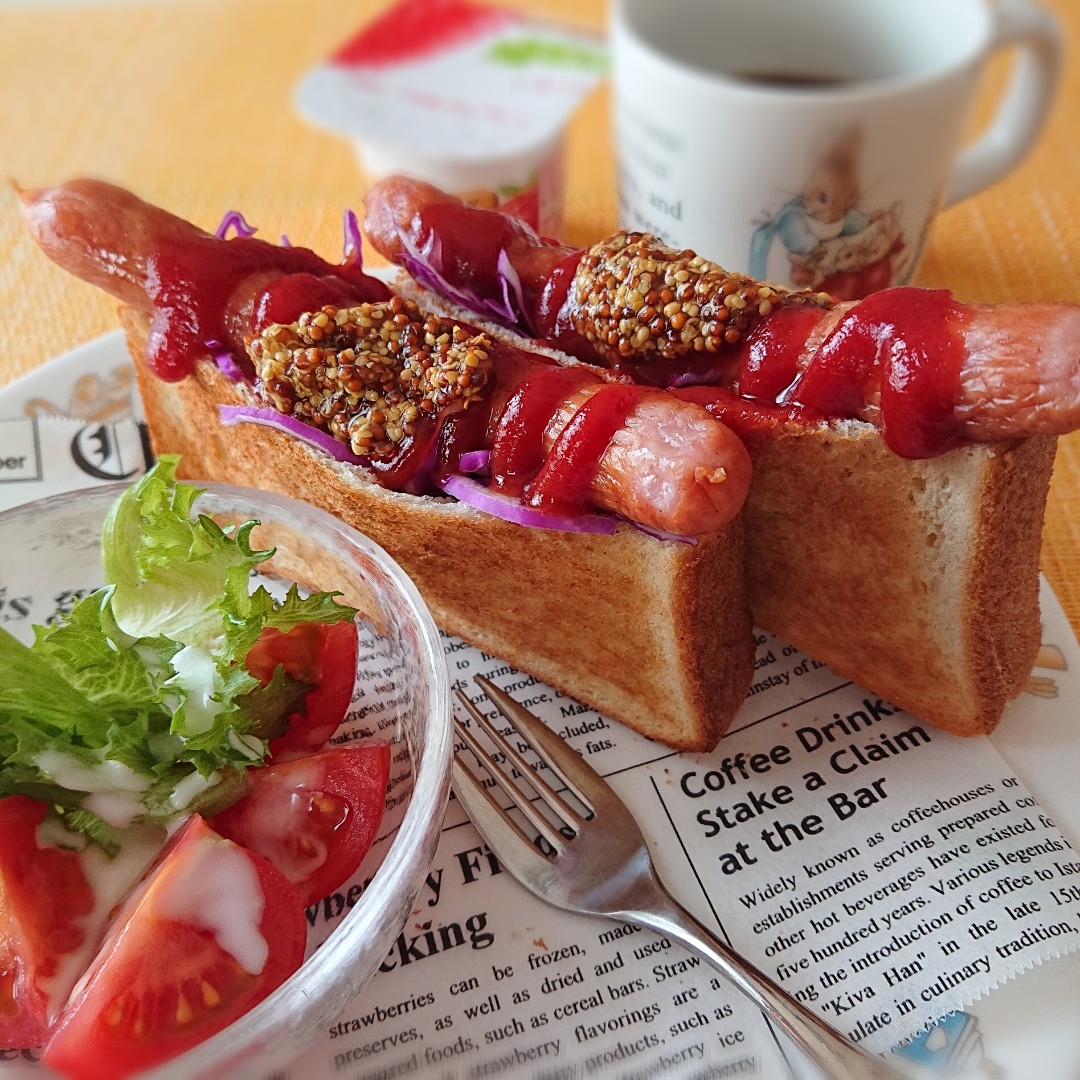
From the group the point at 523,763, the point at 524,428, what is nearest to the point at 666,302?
the point at 524,428

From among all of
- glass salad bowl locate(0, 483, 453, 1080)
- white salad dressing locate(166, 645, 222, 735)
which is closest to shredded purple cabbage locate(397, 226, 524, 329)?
glass salad bowl locate(0, 483, 453, 1080)

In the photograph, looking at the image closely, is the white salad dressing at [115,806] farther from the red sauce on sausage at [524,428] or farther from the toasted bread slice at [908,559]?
the toasted bread slice at [908,559]

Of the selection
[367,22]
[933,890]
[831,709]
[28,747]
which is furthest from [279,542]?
[367,22]

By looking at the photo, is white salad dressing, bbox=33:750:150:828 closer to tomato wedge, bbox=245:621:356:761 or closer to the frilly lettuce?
the frilly lettuce

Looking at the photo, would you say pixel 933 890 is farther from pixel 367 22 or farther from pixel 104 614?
pixel 367 22

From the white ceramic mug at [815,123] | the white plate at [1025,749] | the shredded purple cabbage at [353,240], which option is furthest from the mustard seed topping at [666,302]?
the white plate at [1025,749]

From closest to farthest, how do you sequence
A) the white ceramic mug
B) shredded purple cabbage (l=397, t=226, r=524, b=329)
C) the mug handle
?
shredded purple cabbage (l=397, t=226, r=524, b=329)
the white ceramic mug
the mug handle
